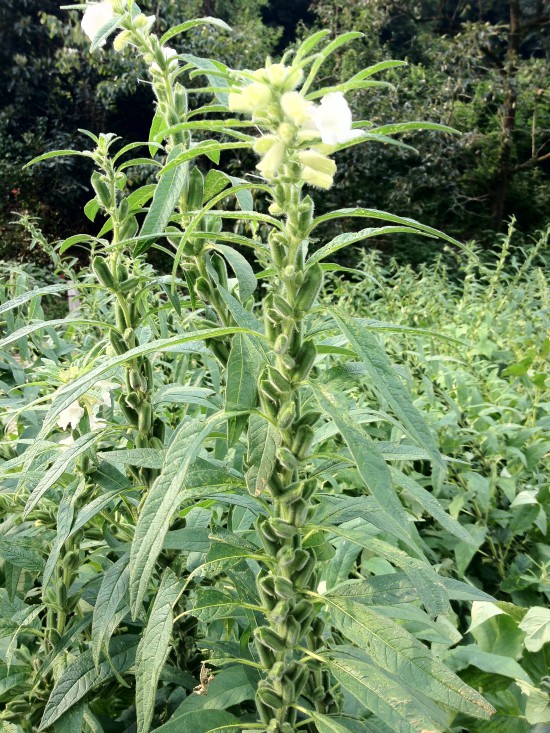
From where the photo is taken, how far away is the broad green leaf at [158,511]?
663 mm

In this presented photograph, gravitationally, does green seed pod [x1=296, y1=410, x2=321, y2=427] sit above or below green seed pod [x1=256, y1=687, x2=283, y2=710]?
above

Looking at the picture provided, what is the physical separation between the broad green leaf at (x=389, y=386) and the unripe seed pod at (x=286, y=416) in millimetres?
125

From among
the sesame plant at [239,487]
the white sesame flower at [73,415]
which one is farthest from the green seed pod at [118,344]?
the white sesame flower at [73,415]

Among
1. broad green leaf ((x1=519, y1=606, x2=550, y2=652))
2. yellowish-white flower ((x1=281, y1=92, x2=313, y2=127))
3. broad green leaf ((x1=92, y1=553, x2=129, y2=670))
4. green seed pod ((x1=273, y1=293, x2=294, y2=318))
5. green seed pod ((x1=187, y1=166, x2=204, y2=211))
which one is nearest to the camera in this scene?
yellowish-white flower ((x1=281, y1=92, x2=313, y2=127))

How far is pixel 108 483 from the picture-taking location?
3.32 feet

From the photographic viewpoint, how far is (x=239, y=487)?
821mm

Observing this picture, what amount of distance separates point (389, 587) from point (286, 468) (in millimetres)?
256

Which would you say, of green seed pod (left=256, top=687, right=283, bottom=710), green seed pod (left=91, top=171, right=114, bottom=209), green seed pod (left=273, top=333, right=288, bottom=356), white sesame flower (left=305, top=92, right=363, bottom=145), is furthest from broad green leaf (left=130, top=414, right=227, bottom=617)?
green seed pod (left=91, top=171, right=114, bottom=209)

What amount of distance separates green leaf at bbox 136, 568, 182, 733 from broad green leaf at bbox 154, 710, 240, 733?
0.03 metres

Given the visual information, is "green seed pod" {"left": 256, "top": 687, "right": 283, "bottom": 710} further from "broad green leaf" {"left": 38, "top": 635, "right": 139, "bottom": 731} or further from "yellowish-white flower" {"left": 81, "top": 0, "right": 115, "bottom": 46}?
"yellowish-white flower" {"left": 81, "top": 0, "right": 115, "bottom": 46}

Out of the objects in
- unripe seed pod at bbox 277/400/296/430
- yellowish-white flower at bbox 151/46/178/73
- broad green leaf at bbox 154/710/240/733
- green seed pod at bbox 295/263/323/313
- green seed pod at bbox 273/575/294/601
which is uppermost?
yellowish-white flower at bbox 151/46/178/73

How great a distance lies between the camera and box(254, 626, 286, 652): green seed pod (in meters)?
0.80

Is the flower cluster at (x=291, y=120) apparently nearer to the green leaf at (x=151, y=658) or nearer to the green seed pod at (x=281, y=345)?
the green seed pod at (x=281, y=345)

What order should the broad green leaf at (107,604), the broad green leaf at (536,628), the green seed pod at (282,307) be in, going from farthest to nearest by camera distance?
1. the broad green leaf at (536,628)
2. the broad green leaf at (107,604)
3. the green seed pod at (282,307)
